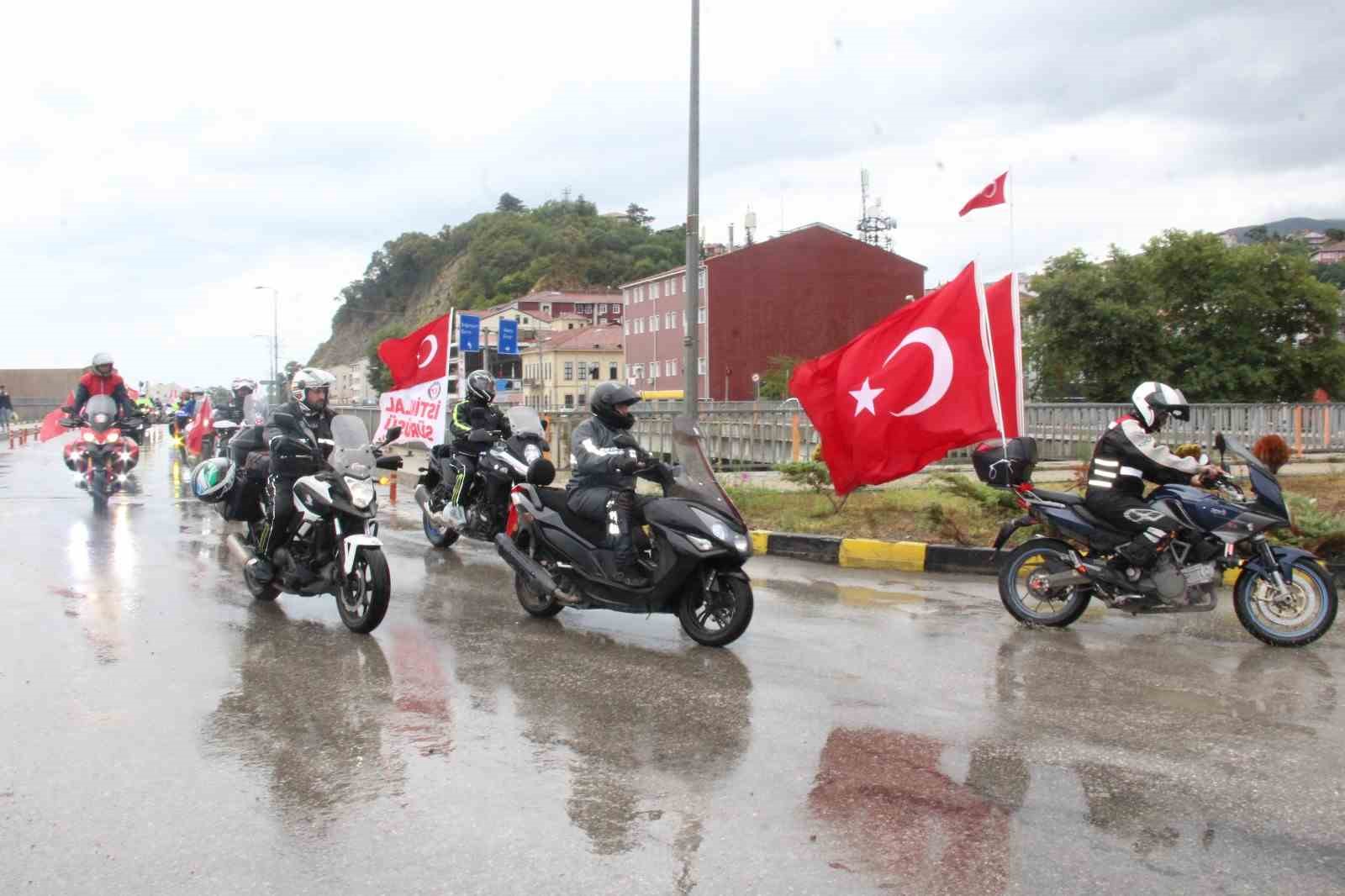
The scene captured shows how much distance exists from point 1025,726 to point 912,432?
158 inches

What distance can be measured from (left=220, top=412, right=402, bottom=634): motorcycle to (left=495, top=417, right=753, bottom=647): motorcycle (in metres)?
1.00

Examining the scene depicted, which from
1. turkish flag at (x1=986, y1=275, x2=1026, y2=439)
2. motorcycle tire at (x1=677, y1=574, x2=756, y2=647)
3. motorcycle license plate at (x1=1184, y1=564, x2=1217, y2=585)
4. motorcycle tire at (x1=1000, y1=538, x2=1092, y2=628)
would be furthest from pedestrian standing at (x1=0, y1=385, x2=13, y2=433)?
motorcycle license plate at (x1=1184, y1=564, x2=1217, y2=585)

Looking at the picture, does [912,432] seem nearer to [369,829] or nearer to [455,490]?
[455,490]

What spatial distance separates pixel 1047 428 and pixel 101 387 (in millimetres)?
15007

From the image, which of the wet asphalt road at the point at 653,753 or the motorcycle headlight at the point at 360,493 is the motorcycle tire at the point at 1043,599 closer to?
the wet asphalt road at the point at 653,753

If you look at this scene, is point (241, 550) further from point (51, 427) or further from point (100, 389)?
point (51, 427)

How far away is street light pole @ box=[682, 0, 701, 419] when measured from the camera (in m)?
14.9

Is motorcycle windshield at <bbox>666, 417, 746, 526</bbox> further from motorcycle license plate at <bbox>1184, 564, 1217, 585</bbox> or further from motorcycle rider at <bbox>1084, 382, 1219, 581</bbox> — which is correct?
motorcycle license plate at <bbox>1184, 564, 1217, 585</bbox>

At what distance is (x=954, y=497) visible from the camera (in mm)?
13609

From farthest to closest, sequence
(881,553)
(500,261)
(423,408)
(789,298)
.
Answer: (500,261) < (789,298) < (423,408) < (881,553)

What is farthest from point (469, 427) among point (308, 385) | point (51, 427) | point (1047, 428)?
point (1047, 428)

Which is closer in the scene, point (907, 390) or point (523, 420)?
point (907, 390)

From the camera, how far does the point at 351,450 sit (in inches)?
307

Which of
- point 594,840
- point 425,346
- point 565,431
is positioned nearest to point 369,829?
point 594,840
